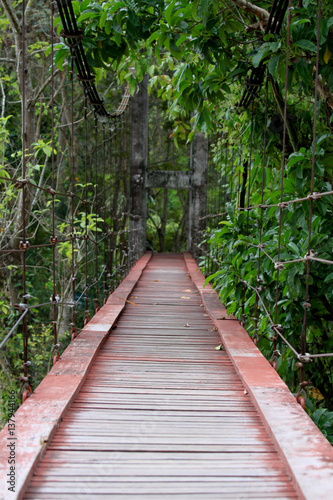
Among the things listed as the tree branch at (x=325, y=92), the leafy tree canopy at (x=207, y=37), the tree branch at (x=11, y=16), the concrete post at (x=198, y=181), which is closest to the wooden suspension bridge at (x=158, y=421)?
the leafy tree canopy at (x=207, y=37)

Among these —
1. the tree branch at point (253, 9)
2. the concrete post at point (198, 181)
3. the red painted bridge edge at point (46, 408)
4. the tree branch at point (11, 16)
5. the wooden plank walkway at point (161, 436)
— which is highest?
the tree branch at point (11, 16)

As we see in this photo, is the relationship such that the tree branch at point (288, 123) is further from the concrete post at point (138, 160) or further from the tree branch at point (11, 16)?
the concrete post at point (138, 160)

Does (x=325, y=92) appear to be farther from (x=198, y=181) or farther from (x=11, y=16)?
(x=198, y=181)

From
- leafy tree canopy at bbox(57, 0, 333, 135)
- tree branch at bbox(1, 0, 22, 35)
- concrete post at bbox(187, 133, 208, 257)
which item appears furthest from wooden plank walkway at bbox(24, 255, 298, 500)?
concrete post at bbox(187, 133, 208, 257)

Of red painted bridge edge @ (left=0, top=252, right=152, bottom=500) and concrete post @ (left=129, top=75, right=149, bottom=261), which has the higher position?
concrete post @ (left=129, top=75, right=149, bottom=261)

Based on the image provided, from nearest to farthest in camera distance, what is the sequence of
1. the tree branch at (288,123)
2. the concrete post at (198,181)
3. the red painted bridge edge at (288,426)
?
the red painted bridge edge at (288,426), the tree branch at (288,123), the concrete post at (198,181)

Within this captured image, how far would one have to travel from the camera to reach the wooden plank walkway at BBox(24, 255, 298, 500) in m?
0.96

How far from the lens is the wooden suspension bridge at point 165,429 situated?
96cm

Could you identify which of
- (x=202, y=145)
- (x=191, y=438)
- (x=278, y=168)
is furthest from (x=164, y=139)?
(x=191, y=438)

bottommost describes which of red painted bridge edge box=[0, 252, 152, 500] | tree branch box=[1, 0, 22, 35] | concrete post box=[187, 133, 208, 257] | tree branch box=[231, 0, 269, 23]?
red painted bridge edge box=[0, 252, 152, 500]

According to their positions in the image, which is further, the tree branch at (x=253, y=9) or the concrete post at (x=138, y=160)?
the concrete post at (x=138, y=160)

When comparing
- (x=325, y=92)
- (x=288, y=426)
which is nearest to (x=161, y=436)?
(x=288, y=426)

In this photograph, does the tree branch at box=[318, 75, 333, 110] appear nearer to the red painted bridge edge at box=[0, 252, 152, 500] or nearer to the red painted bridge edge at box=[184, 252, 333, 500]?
the red painted bridge edge at box=[184, 252, 333, 500]

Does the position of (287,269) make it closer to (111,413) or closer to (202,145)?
(111,413)
